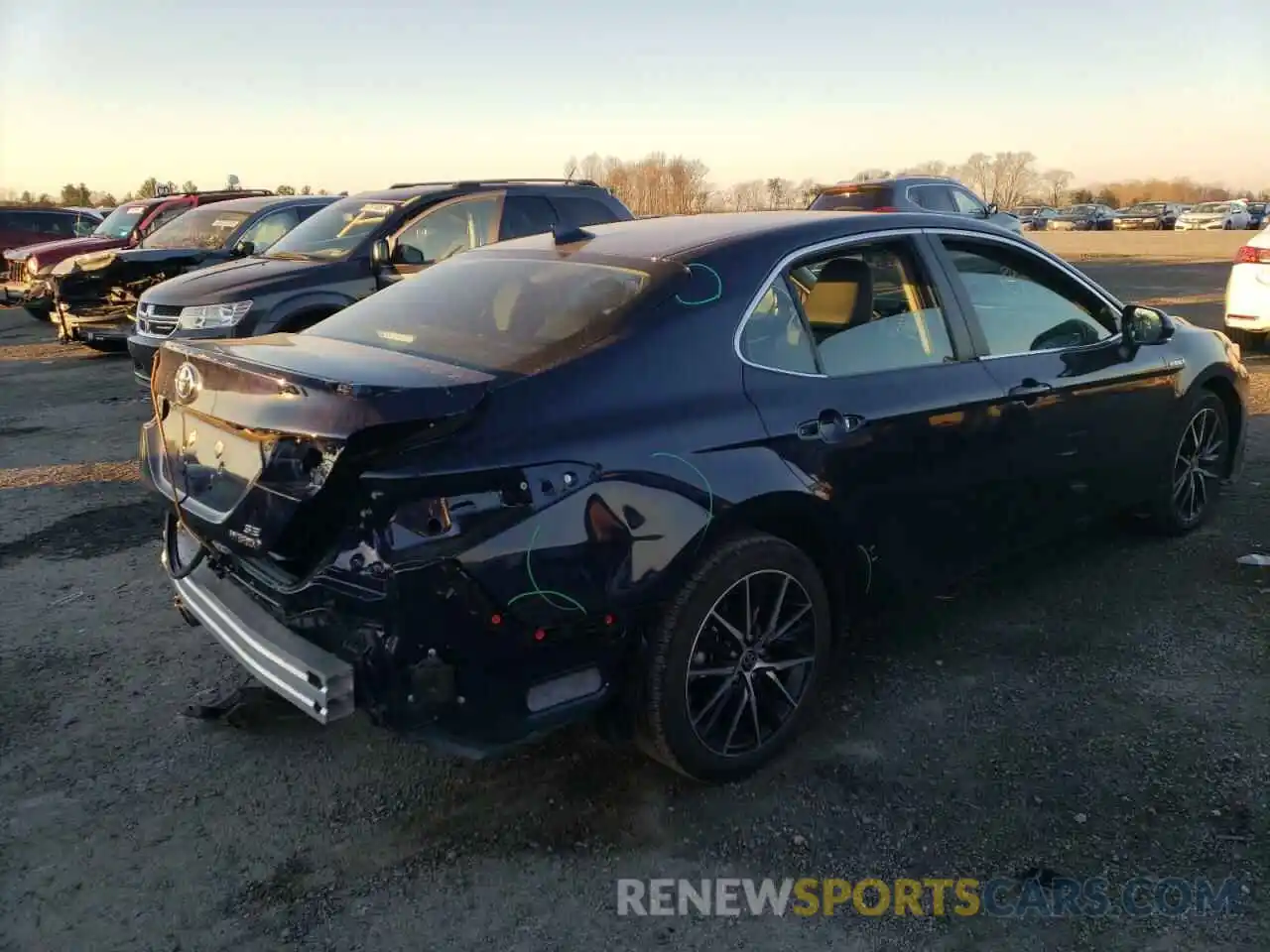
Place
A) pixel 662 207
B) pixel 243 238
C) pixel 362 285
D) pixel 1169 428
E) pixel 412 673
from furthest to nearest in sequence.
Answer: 1. pixel 662 207
2. pixel 243 238
3. pixel 362 285
4. pixel 1169 428
5. pixel 412 673

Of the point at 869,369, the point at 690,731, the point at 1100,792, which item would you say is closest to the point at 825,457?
the point at 869,369

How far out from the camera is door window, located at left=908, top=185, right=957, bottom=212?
14.1 meters

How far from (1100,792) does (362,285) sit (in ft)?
21.5

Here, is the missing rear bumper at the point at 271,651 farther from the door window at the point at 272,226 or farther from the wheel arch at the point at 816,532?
the door window at the point at 272,226

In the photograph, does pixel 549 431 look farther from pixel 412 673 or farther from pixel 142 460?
pixel 142 460

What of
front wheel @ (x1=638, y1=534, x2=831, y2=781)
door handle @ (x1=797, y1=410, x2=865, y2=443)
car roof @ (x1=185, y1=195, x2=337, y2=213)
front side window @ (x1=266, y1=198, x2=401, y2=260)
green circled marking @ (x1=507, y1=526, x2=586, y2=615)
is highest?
car roof @ (x1=185, y1=195, x2=337, y2=213)

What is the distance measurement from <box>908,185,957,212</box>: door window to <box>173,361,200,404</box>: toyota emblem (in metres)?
12.6

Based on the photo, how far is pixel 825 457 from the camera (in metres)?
3.19

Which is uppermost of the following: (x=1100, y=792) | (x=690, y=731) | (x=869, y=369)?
(x=869, y=369)

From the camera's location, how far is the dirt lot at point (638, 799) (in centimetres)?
254

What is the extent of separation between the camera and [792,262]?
3359mm

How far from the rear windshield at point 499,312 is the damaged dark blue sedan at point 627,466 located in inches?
0.6

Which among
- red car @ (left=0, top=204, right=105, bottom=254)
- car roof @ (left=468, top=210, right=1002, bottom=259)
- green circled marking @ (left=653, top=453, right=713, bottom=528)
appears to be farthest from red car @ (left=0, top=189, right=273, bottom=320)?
green circled marking @ (left=653, top=453, right=713, bottom=528)

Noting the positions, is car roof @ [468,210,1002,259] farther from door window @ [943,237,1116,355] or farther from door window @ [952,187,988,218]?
door window @ [952,187,988,218]
